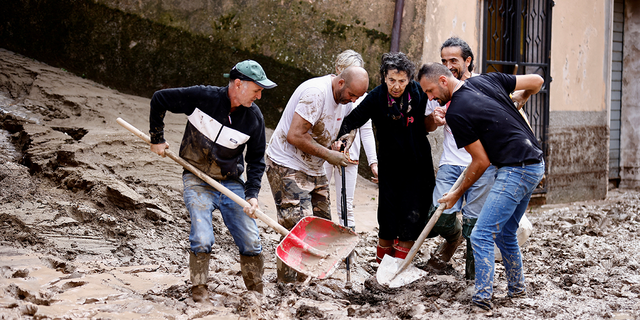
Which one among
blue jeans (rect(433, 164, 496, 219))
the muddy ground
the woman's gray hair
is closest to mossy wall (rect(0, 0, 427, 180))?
the muddy ground

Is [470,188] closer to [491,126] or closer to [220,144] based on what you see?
[491,126]

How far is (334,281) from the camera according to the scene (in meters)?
4.25

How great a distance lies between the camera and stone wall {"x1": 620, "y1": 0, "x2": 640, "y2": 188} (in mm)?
10594

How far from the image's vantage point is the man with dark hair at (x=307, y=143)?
3953mm

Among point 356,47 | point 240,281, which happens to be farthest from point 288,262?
point 356,47

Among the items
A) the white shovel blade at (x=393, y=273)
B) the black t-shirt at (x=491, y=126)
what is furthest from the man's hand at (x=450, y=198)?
the white shovel blade at (x=393, y=273)

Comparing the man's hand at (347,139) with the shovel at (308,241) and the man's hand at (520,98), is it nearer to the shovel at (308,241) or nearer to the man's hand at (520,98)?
the shovel at (308,241)

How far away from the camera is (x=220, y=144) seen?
3693 millimetres

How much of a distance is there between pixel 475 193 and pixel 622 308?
1.21m

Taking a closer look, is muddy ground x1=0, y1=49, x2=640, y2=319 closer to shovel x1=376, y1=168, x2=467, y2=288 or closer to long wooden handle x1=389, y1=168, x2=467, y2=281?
shovel x1=376, y1=168, x2=467, y2=288

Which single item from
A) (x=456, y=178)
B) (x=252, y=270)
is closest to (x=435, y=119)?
(x=456, y=178)

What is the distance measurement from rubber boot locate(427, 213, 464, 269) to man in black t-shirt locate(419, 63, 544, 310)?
952 mm

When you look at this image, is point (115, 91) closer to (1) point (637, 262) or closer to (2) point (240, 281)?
(2) point (240, 281)

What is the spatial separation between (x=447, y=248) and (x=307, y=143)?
5.54 ft
